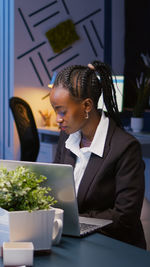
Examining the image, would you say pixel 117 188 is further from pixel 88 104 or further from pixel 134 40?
pixel 134 40

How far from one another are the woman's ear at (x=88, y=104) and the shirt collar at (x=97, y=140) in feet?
0.23

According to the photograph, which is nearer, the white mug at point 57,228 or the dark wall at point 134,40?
the white mug at point 57,228

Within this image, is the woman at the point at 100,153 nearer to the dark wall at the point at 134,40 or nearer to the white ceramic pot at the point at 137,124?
the white ceramic pot at the point at 137,124

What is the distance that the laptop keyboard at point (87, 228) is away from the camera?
53.0 inches

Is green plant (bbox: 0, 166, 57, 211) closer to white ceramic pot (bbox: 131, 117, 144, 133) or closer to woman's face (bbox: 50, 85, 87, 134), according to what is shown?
woman's face (bbox: 50, 85, 87, 134)

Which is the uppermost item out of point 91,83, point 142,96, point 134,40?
point 134,40

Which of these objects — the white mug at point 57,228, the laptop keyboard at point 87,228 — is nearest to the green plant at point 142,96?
the laptop keyboard at point 87,228

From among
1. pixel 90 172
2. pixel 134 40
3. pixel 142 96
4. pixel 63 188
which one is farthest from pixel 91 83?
pixel 134 40

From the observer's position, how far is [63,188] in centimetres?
131

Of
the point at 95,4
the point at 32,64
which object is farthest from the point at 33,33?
the point at 95,4

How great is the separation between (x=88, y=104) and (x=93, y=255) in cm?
68

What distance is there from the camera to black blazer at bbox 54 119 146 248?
1537 millimetres

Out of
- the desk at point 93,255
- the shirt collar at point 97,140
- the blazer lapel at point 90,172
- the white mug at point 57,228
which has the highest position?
the shirt collar at point 97,140

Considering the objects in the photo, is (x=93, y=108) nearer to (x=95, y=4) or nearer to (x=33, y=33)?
(x=33, y=33)
